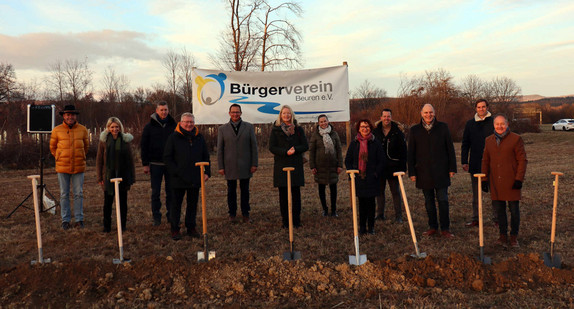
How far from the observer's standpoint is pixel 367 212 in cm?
568

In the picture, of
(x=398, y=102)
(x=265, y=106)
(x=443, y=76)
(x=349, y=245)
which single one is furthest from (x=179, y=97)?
(x=349, y=245)

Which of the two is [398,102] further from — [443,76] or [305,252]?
[305,252]

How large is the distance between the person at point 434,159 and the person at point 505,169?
0.50 meters

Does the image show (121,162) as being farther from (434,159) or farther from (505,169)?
(505,169)

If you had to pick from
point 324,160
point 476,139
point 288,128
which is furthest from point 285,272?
point 476,139

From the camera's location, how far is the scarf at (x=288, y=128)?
19.4ft

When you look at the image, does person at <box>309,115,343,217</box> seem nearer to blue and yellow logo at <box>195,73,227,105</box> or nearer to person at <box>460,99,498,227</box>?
person at <box>460,99,498,227</box>

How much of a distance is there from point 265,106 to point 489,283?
7.66 m

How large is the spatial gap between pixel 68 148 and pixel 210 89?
192 inches

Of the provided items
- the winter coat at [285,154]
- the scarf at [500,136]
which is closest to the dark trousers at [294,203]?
the winter coat at [285,154]

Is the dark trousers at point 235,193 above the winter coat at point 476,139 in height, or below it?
below

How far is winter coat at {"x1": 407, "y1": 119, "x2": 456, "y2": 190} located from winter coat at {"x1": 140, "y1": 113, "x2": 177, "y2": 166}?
12.3 feet

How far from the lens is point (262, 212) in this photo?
740 cm

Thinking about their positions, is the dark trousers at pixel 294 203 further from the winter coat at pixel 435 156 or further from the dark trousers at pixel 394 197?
the winter coat at pixel 435 156
